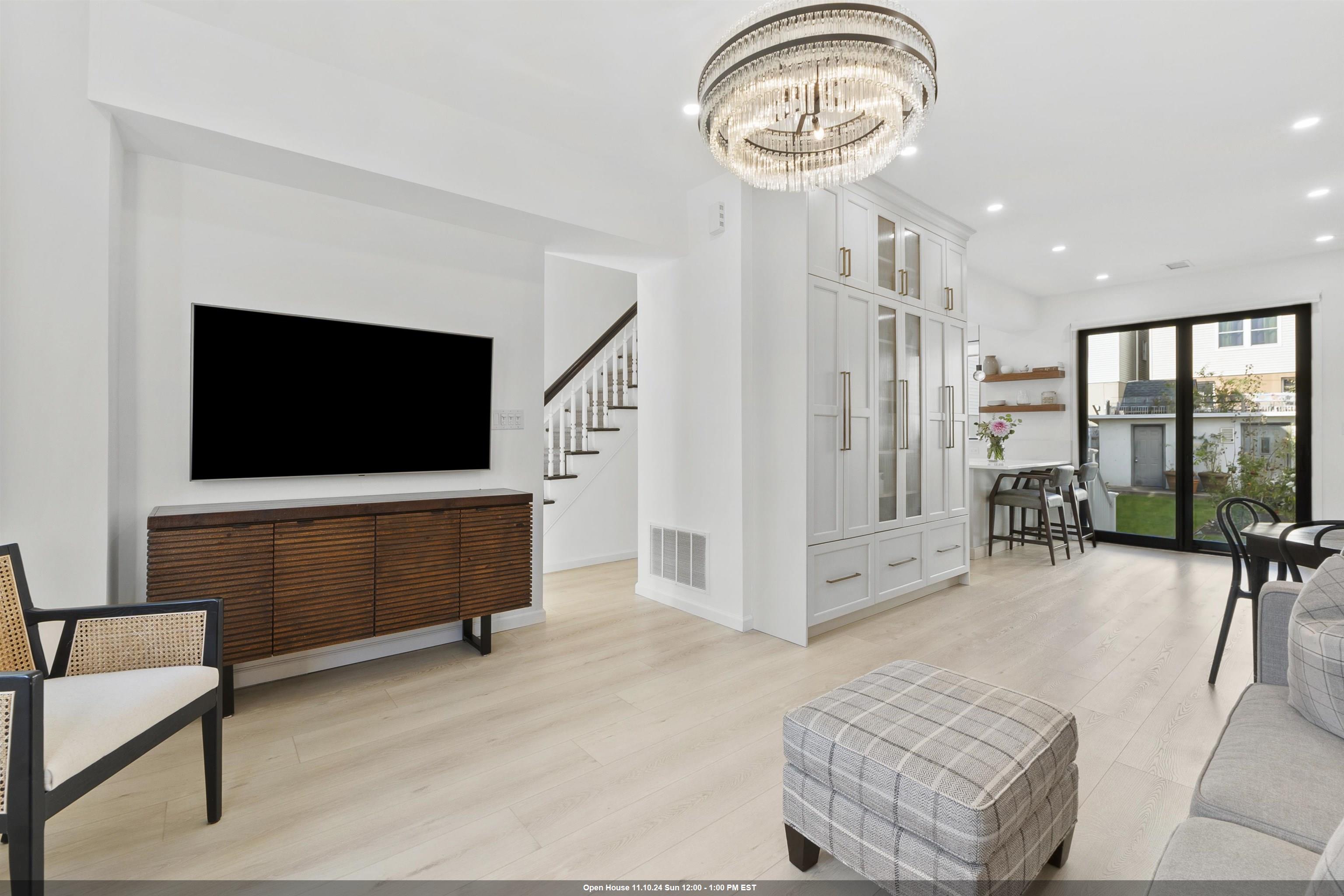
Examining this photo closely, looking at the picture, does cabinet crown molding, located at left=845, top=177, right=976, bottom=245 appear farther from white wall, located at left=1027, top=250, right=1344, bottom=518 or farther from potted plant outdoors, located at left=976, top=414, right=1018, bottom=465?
potted plant outdoors, located at left=976, top=414, right=1018, bottom=465

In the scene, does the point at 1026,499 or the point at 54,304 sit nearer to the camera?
the point at 54,304

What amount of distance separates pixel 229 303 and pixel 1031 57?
356 cm

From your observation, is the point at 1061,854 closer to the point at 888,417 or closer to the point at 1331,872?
the point at 1331,872

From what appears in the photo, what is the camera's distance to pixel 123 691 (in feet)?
4.95

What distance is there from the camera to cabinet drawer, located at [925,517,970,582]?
4.13 m

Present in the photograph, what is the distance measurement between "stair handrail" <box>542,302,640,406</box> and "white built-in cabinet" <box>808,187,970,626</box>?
205 cm

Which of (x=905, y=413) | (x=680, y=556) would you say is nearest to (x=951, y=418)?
(x=905, y=413)

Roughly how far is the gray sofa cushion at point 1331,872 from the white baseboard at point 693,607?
9.35 feet

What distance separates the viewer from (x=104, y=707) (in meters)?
1.44

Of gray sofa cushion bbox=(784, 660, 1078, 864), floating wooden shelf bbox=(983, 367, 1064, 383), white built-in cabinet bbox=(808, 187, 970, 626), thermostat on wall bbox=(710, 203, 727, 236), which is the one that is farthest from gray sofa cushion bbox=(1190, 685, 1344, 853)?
floating wooden shelf bbox=(983, 367, 1064, 383)

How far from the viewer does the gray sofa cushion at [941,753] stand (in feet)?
4.05

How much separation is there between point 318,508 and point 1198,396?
7.23 m

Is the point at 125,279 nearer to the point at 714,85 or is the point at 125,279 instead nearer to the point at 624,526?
the point at 714,85

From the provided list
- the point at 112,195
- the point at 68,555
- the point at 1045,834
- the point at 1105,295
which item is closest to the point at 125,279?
the point at 112,195
